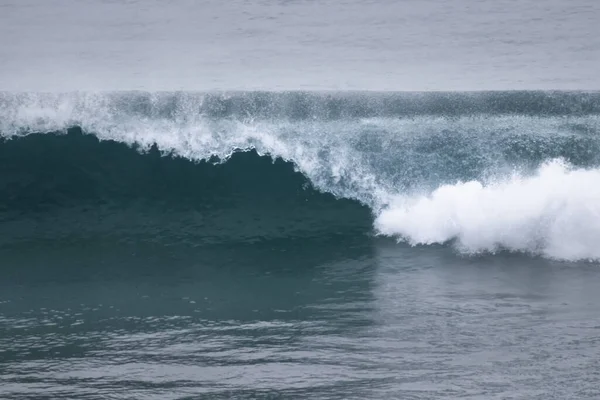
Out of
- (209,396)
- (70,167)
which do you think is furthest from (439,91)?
(209,396)

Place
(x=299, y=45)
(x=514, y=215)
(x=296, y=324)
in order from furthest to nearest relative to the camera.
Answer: (x=299, y=45), (x=514, y=215), (x=296, y=324)

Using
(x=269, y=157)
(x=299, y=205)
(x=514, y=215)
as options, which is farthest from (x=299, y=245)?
(x=514, y=215)

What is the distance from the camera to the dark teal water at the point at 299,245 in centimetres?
724

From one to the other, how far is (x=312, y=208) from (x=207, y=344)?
4.09 metres

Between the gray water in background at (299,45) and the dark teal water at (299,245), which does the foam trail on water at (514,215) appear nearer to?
the dark teal water at (299,245)

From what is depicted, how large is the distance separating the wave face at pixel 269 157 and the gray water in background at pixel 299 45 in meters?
0.52

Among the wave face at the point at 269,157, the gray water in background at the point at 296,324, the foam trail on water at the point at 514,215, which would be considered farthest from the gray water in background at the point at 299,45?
the gray water in background at the point at 296,324

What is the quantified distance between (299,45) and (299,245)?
17.4 feet

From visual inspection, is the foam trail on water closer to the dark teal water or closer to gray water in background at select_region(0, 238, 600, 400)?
the dark teal water

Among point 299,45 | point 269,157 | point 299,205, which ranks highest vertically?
point 299,45

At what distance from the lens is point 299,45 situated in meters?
14.8

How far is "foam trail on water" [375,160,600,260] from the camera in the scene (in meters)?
10.3

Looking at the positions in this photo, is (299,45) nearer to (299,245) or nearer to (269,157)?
(269,157)

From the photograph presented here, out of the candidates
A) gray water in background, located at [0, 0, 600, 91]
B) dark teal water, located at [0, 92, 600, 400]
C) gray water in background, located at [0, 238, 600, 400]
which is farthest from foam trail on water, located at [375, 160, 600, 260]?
gray water in background, located at [0, 0, 600, 91]
